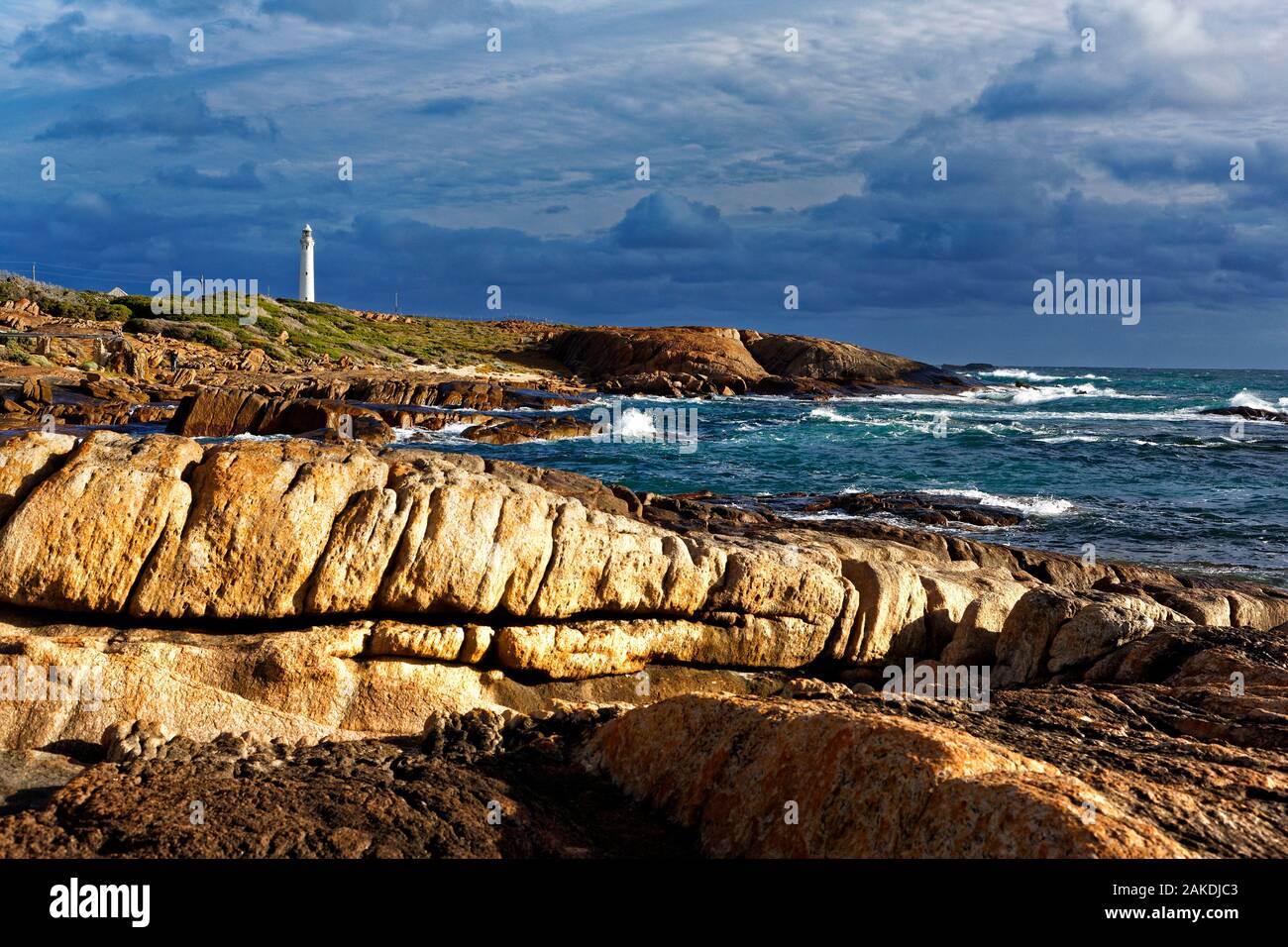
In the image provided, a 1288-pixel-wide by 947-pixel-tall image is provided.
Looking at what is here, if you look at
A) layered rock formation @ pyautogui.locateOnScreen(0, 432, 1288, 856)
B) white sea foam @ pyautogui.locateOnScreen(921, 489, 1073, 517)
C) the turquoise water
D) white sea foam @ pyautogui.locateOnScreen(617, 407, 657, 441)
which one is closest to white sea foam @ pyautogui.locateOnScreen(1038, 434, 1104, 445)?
the turquoise water

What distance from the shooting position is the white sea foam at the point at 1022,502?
28841 mm

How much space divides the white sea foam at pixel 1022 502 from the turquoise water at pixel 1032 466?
73 millimetres

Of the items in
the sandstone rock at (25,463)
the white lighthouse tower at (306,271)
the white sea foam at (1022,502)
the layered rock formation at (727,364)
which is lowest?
the white sea foam at (1022,502)

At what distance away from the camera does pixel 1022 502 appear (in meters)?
30.6

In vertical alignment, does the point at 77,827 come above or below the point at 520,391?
below

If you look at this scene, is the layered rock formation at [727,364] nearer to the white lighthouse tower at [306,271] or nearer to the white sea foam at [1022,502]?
the white lighthouse tower at [306,271]

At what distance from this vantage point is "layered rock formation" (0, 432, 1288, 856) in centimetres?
628

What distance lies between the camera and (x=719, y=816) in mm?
6773

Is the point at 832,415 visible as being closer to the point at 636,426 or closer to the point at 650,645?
the point at 636,426

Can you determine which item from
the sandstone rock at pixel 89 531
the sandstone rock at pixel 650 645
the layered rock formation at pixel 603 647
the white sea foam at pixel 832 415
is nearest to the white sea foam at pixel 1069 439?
the white sea foam at pixel 832 415

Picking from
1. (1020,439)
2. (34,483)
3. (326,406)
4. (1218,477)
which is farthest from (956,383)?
(34,483)

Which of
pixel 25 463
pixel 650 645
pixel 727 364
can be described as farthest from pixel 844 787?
pixel 727 364
